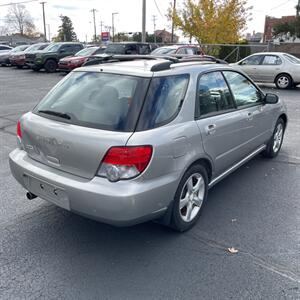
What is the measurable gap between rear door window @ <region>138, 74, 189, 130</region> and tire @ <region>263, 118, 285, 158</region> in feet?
8.84

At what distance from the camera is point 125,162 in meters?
2.56

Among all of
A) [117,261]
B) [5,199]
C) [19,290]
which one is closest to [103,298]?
[117,261]

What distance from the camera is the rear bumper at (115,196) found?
254cm

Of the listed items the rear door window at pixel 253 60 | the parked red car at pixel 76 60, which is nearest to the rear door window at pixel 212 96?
the rear door window at pixel 253 60

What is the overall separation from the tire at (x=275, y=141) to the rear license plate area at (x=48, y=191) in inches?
142

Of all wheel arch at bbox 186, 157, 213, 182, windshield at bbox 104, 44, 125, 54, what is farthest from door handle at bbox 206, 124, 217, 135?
windshield at bbox 104, 44, 125, 54

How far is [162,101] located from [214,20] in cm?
2486

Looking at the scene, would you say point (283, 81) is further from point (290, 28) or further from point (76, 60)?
point (290, 28)

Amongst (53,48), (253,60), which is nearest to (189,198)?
(253,60)

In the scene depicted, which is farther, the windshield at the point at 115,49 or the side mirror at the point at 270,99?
the windshield at the point at 115,49

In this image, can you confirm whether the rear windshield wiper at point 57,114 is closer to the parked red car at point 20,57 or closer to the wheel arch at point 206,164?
the wheel arch at point 206,164

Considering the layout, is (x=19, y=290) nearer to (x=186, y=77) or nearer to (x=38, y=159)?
(x=38, y=159)

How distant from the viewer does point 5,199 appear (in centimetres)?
388

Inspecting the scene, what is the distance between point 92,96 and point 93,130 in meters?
0.47
